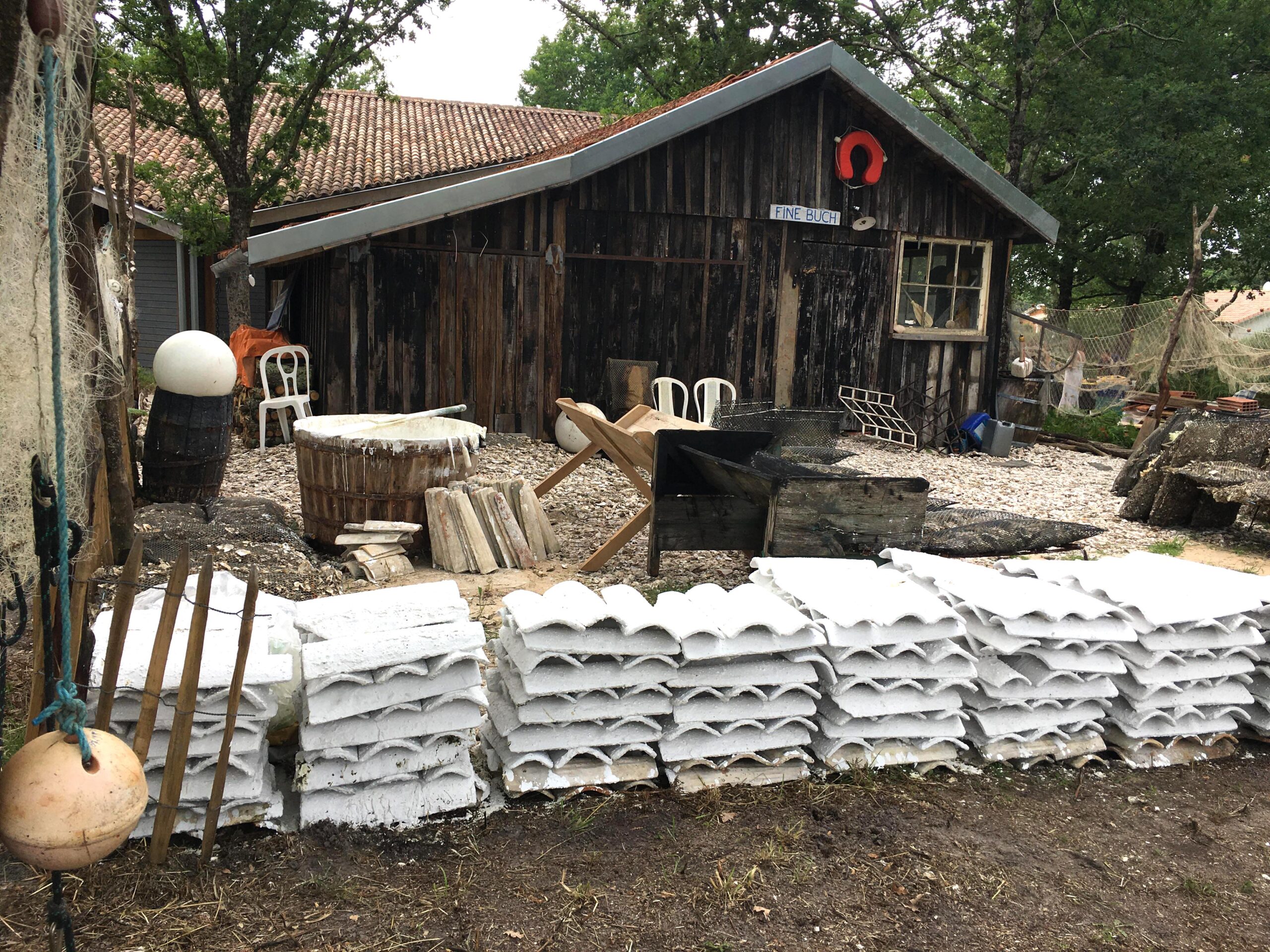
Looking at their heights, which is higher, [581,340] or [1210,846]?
[581,340]

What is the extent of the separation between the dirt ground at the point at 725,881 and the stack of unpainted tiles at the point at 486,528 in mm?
3159

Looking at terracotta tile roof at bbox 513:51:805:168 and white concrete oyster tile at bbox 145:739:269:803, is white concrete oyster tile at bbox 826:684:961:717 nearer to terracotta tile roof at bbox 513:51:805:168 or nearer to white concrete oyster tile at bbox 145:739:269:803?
white concrete oyster tile at bbox 145:739:269:803

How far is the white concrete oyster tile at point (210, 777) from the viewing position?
3.10 meters

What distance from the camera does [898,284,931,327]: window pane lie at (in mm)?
13234

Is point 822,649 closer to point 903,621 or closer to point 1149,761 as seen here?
point 903,621

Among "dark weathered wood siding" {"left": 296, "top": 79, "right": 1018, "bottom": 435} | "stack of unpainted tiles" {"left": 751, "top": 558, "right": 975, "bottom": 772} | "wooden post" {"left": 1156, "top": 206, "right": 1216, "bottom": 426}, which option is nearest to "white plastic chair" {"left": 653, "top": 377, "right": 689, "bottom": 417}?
"dark weathered wood siding" {"left": 296, "top": 79, "right": 1018, "bottom": 435}

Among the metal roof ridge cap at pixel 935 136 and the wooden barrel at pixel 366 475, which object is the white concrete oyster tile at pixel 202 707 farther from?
the metal roof ridge cap at pixel 935 136

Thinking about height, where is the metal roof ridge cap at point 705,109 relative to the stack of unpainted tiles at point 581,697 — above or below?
above

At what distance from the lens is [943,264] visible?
13375 millimetres

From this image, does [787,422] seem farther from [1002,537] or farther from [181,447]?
[181,447]

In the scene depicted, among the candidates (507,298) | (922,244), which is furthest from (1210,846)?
(922,244)

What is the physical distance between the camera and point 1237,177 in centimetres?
2117

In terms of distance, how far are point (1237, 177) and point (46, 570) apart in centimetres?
2481

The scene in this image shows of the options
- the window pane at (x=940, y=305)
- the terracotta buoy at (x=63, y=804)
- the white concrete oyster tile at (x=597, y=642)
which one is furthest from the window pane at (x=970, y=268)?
the terracotta buoy at (x=63, y=804)
